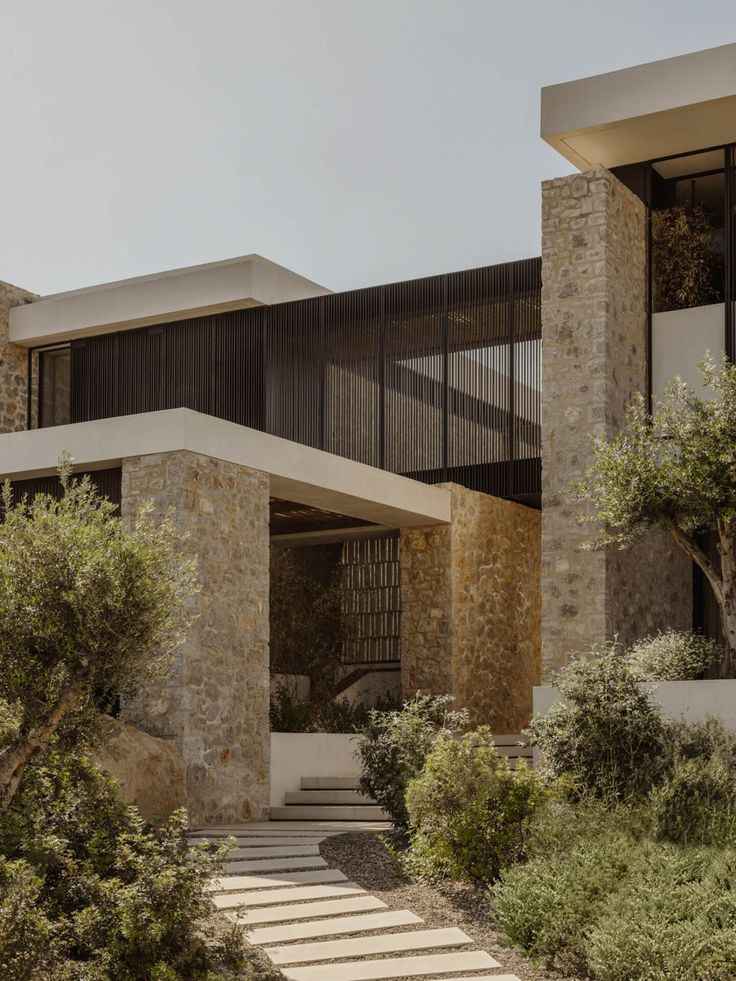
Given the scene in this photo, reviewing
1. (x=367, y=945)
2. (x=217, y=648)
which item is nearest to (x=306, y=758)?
(x=217, y=648)

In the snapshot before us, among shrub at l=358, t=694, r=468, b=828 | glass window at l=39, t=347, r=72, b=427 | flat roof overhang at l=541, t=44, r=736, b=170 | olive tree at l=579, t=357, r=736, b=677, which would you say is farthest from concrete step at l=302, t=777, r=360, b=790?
flat roof overhang at l=541, t=44, r=736, b=170

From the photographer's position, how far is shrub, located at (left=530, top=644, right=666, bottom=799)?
10406 millimetres

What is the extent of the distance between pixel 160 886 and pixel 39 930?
0.69m

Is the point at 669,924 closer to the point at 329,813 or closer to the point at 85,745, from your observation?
the point at 85,745

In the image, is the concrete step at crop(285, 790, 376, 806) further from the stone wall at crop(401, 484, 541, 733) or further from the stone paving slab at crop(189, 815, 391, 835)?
the stone wall at crop(401, 484, 541, 733)

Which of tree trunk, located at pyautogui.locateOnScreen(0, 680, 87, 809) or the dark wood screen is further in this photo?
the dark wood screen

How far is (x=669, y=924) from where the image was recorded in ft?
24.9

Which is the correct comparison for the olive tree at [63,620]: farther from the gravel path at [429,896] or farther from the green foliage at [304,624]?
the green foliage at [304,624]

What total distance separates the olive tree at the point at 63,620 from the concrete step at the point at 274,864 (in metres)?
2.58

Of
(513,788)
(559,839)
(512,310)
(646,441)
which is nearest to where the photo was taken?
(559,839)

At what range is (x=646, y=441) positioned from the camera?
1255 cm

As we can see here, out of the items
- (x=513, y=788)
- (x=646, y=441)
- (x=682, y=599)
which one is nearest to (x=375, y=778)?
(x=513, y=788)

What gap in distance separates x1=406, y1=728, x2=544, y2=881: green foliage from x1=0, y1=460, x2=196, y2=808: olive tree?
296 centimetres

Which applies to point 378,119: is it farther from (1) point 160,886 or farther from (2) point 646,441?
(1) point 160,886
